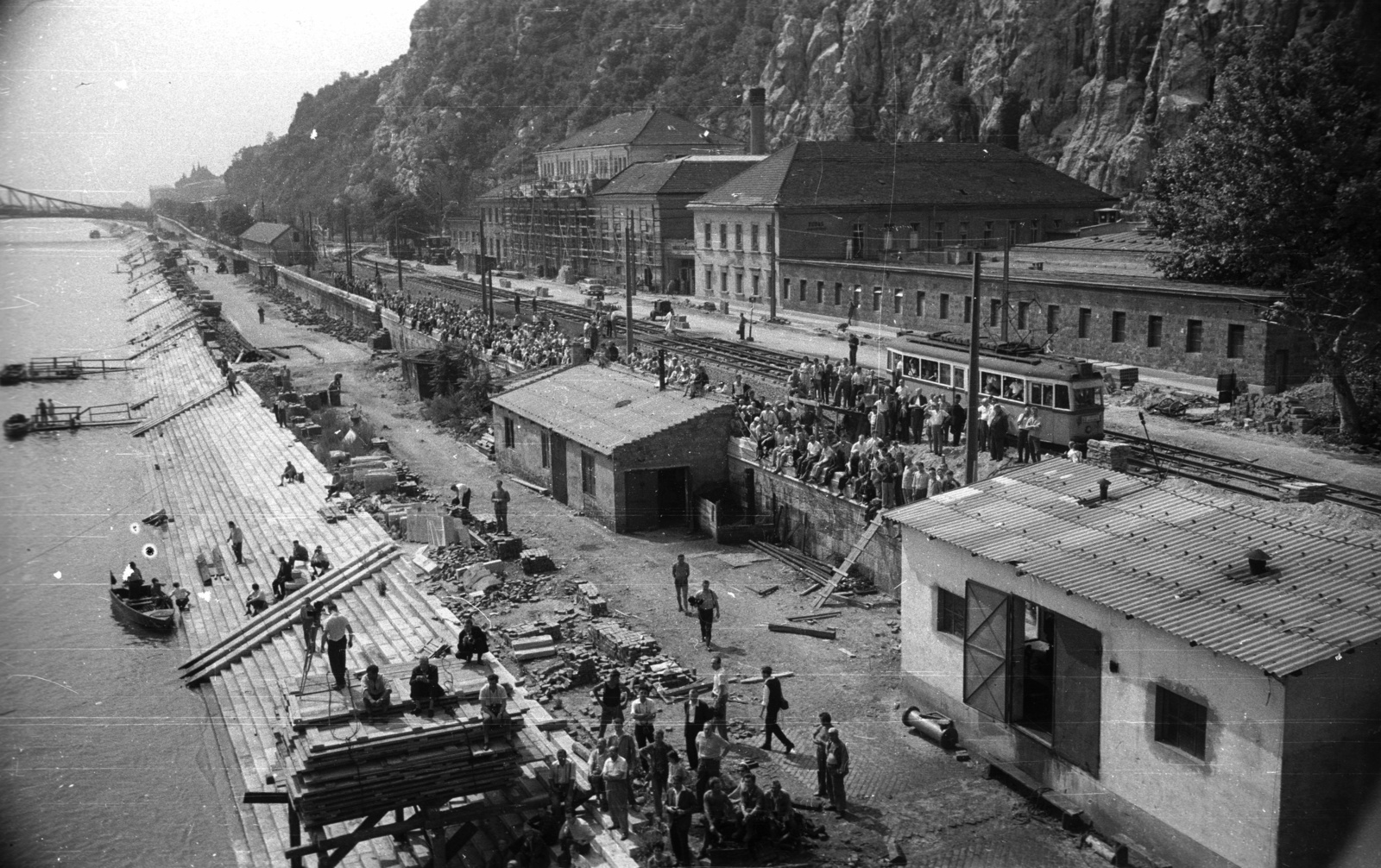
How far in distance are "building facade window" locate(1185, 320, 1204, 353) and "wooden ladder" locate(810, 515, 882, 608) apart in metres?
17.0

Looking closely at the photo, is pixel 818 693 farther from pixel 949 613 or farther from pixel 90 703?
pixel 90 703

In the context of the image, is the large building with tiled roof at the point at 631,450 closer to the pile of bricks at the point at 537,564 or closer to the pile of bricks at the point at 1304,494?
the pile of bricks at the point at 537,564

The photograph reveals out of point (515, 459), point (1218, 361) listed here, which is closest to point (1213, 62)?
point (1218, 361)

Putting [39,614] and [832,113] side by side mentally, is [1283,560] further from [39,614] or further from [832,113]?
[832,113]

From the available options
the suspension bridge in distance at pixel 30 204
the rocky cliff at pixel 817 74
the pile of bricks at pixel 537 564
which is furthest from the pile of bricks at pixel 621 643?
the suspension bridge in distance at pixel 30 204

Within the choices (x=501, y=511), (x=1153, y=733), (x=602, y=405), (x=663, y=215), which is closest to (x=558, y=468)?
(x=602, y=405)

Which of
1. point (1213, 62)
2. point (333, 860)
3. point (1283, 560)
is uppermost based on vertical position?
point (1213, 62)

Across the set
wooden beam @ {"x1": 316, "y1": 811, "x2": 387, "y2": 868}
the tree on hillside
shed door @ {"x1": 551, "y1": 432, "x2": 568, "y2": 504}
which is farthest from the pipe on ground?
shed door @ {"x1": 551, "y1": 432, "x2": 568, "y2": 504}

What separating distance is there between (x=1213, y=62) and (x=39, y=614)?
179 ft

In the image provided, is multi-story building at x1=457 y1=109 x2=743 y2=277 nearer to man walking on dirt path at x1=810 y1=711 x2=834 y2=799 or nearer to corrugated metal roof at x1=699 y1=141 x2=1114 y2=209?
corrugated metal roof at x1=699 y1=141 x2=1114 y2=209

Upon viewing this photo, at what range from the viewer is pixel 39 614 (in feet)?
95.0

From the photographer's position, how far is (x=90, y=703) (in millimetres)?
23141

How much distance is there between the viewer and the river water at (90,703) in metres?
17.8

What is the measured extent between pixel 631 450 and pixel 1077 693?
50.2 feet
